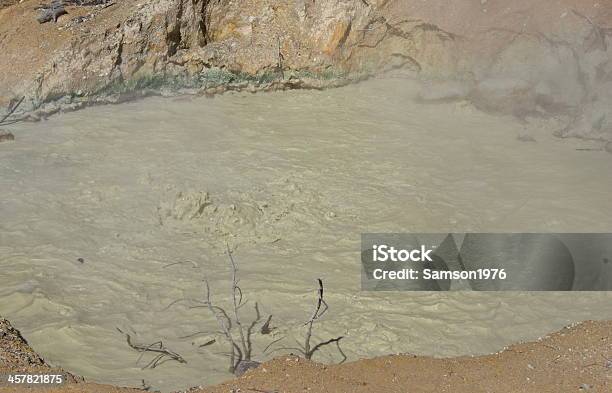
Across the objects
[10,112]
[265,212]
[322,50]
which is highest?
[322,50]

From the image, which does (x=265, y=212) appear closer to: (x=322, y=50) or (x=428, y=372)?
(x=428, y=372)

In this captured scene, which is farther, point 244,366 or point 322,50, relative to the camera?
point 322,50

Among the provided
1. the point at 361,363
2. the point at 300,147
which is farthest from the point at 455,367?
the point at 300,147

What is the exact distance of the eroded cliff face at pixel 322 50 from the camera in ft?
27.5

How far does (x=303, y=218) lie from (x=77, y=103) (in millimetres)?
4084

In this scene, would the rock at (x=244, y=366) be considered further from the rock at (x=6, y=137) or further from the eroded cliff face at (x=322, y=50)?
the eroded cliff face at (x=322, y=50)

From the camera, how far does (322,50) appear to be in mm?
9172

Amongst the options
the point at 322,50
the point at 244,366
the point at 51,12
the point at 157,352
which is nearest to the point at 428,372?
the point at 244,366

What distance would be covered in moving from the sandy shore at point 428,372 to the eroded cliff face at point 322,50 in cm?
488

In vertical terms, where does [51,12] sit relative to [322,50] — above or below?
above

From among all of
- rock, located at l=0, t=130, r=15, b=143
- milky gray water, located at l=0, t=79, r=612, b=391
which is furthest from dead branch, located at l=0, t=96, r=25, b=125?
rock, located at l=0, t=130, r=15, b=143

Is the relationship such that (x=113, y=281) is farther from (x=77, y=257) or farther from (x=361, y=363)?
(x=361, y=363)

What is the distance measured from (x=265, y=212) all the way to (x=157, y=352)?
2.30 metres

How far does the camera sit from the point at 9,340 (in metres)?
3.81
